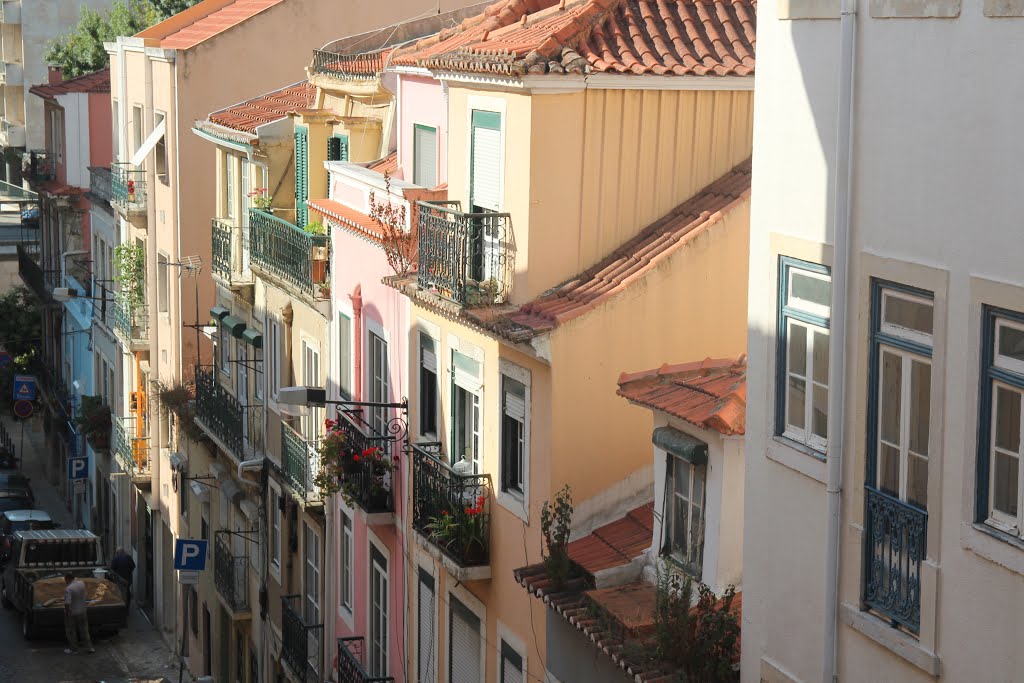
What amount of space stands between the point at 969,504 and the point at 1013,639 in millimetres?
762

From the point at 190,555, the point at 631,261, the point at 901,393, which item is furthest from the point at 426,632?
the point at 901,393

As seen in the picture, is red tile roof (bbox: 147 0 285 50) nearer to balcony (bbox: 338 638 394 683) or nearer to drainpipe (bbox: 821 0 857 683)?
balcony (bbox: 338 638 394 683)

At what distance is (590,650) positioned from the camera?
564 inches

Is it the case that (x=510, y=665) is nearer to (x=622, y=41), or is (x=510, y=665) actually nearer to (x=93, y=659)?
(x=622, y=41)

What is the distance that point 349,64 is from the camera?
2431 centimetres

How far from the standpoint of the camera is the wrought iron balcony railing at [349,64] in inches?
925

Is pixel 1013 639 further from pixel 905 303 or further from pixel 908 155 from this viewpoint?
pixel 908 155

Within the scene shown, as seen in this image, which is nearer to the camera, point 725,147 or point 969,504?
point 969,504

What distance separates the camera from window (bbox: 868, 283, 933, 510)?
9.58 metres

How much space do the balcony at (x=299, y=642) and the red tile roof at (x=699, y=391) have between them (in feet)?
38.9

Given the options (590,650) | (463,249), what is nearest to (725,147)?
(463,249)

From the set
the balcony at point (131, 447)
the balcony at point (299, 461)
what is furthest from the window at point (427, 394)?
the balcony at point (131, 447)

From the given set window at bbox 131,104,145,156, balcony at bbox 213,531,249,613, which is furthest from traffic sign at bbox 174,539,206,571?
window at bbox 131,104,145,156

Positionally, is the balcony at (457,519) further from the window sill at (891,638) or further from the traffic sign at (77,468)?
the traffic sign at (77,468)
